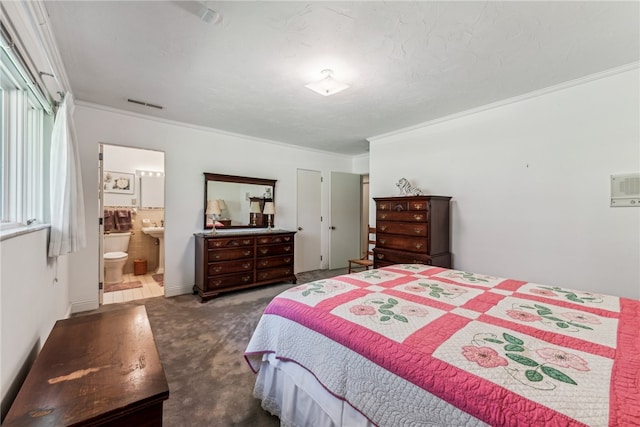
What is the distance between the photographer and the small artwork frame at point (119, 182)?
15.2 feet

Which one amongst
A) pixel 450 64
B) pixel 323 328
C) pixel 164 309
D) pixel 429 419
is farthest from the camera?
pixel 164 309

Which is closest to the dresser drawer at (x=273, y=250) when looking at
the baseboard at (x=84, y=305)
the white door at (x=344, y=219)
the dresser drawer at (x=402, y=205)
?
the white door at (x=344, y=219)

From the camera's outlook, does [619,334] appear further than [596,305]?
No

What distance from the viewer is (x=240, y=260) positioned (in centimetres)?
379

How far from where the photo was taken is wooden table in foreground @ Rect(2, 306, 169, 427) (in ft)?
2.88

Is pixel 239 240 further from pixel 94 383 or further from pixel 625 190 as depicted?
pixel 625 190

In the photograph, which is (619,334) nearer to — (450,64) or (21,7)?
(450,64)

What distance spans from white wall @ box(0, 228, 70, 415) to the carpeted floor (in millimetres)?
772

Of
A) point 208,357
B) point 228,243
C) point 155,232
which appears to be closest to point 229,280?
point 228,243

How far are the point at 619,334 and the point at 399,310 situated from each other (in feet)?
2.75

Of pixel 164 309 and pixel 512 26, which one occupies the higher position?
pixel 512 26

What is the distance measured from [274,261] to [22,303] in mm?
2948

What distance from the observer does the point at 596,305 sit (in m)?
1.42

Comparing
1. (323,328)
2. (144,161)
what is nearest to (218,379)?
(323,328)
